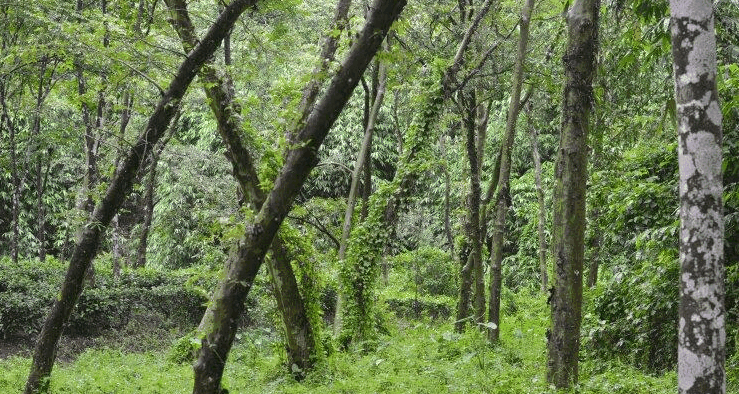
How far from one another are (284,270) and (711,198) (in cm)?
582

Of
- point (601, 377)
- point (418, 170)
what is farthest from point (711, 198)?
point (418, 170)

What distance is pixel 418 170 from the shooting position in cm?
1188

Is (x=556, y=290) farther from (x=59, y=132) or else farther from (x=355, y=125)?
(x=355, y=125)

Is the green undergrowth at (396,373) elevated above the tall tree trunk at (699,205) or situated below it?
below

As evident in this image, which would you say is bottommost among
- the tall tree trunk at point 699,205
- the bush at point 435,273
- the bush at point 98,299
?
the bush at point 98,299

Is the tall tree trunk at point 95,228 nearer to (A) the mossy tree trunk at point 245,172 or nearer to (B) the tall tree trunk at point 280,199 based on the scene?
(A) the mossy tree trunk at point 245,172

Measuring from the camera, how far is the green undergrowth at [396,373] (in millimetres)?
7172

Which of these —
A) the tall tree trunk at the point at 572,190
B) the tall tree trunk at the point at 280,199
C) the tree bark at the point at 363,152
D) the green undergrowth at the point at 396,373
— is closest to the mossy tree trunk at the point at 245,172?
the green undergrowth at the point at 396,373

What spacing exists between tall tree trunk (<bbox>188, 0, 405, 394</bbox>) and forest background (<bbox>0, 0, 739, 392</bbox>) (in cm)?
22

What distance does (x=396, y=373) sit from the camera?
853 centimetres

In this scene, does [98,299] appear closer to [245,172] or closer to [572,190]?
[245,172]

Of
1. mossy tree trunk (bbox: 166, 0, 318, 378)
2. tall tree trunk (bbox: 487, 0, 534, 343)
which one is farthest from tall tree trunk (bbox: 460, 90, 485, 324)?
mossy tree trunk (bbox: 166, 0, 318, 378)

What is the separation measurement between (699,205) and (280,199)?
2.63 metres

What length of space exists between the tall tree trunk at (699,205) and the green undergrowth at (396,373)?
97.5 inches
